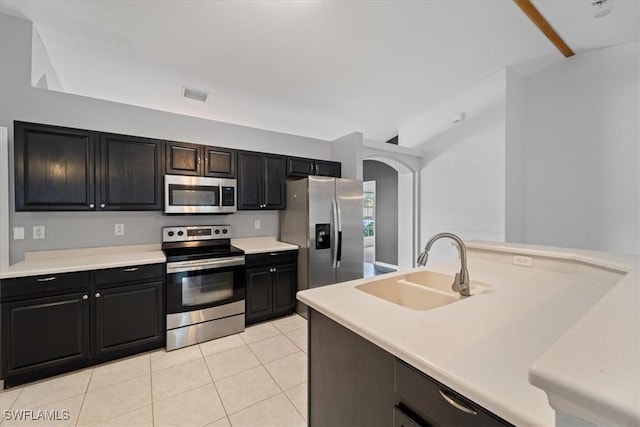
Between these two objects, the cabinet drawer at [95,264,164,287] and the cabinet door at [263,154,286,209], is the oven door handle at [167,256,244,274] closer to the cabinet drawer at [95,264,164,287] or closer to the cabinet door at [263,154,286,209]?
the cabinet drawer at [95,264,164,287]

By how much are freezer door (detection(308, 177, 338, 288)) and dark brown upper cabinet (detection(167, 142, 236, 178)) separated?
102cm

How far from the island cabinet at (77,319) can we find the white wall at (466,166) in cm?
420

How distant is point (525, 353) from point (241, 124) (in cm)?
414

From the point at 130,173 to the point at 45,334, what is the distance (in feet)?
4.94

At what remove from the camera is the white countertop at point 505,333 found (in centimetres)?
51

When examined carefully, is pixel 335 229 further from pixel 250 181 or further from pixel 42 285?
pixel 42 285

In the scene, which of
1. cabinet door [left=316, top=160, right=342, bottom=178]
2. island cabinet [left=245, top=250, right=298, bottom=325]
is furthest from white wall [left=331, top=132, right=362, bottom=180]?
island cabinet [left=245, top=250, right=298, bottom=325]

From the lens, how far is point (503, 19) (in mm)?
2928

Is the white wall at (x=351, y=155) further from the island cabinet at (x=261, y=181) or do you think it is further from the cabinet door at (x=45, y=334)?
the cabinet door at (x=45, y=334)

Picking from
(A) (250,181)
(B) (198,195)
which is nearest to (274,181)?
(A) (250,181)

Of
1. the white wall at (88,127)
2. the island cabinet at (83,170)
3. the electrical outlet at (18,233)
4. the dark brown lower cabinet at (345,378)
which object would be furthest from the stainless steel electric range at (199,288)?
the dark brown lower cabinet at (345,378)

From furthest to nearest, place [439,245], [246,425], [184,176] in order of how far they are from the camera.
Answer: [439,245], [184,176], [246,425]

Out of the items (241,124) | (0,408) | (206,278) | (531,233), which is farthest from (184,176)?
(531,233)

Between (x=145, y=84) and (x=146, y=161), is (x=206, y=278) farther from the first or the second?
(x=145, y=84)
